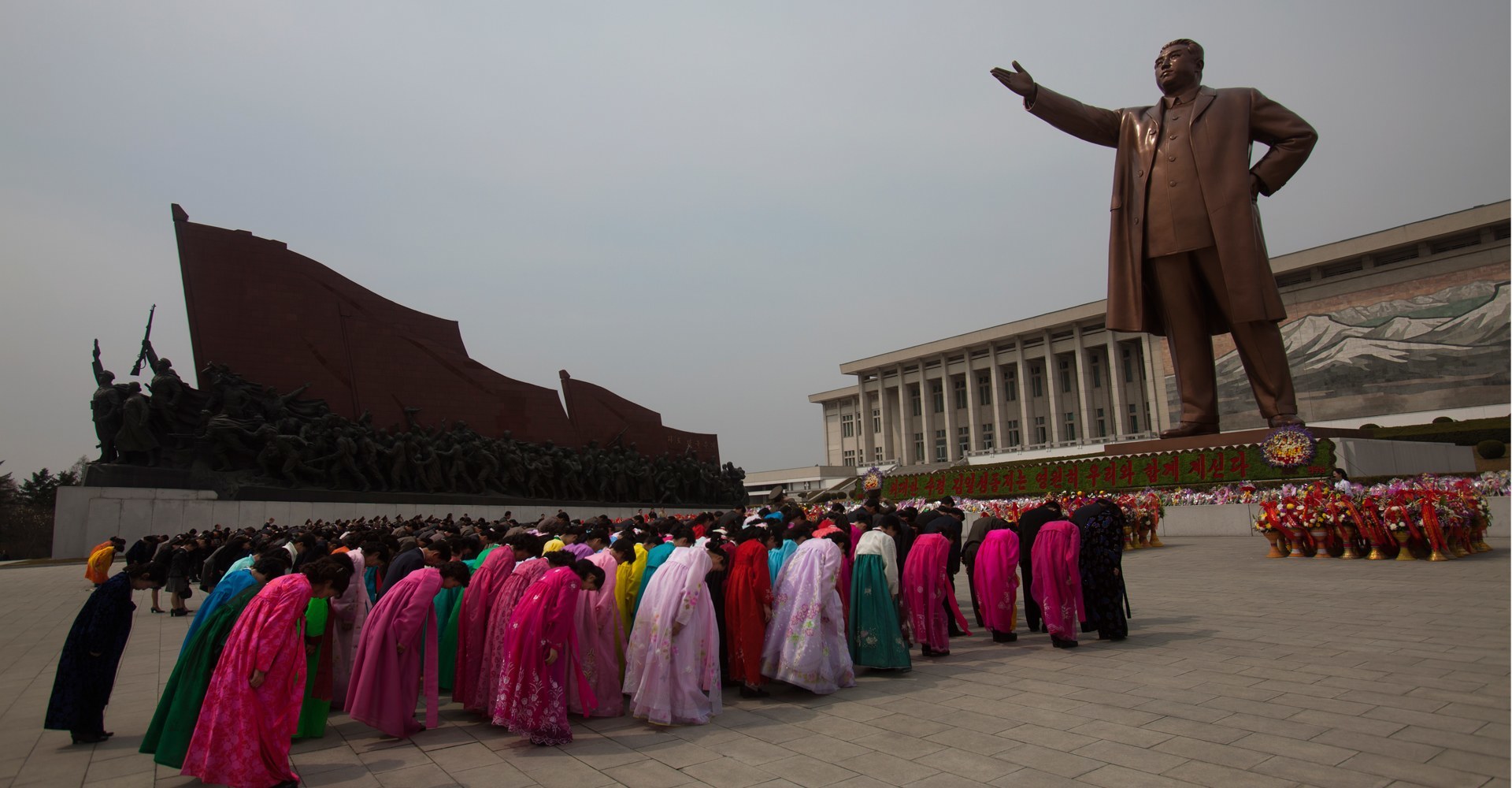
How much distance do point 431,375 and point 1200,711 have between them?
19450mm

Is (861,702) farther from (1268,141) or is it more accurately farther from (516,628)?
(1268,141)

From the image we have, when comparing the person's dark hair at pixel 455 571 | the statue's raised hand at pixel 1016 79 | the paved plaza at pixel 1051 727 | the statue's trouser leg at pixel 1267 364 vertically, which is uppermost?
the statue's raised hand at pixel 1016 79

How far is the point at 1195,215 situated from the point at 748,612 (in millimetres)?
11020

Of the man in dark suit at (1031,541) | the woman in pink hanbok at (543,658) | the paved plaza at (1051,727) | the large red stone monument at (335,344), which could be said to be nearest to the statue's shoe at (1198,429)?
the paved plaza at (1051,727)

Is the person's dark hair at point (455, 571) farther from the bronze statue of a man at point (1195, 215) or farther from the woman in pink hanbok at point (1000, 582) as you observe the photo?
the bronze statue of a man at point (1195, 215)

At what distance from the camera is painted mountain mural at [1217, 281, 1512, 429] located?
26.3 metres

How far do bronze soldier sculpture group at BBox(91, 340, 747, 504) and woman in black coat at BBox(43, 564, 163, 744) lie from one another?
13435mm

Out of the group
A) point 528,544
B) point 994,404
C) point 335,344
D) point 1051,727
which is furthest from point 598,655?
point 994,404

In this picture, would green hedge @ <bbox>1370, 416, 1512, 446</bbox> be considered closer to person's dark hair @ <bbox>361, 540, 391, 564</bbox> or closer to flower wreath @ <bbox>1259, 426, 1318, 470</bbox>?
flower wreath @ <bbox>1259, 426, 1318, 470</bbox>

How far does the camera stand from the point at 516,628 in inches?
150

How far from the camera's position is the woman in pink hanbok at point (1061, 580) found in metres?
5.64

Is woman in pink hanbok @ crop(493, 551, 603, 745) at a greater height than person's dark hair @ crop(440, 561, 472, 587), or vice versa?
person's dark hair @ crop(440, 561, 472, 587)

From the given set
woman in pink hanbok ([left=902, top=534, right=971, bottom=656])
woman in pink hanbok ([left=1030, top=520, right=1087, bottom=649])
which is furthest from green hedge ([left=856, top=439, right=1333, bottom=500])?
woman in pink hanbok ([left=902, top=534, right=971, bottom=656])

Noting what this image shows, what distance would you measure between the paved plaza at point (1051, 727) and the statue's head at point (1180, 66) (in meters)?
9.41
